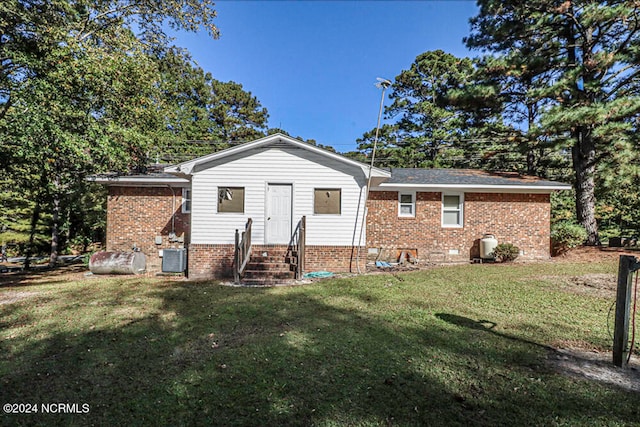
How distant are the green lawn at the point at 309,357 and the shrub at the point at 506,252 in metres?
3.76

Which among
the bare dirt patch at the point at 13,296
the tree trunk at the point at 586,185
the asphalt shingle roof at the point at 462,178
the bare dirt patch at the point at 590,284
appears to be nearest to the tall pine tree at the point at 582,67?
the tree trunk at the point at 586,185

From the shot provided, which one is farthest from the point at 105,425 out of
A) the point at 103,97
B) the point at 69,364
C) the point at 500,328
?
the point at 103,97

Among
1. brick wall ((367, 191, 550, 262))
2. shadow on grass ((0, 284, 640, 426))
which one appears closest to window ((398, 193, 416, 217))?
brick wall ((367, 191, 550, 262))

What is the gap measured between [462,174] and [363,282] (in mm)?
7896

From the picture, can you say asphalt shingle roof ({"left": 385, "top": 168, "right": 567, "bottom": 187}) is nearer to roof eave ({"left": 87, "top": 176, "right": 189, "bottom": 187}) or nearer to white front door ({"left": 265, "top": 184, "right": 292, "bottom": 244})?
white front door ({"left": 265, "top": 184, "right": 292, "bottom": 244})

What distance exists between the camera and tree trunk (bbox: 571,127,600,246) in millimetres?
12242

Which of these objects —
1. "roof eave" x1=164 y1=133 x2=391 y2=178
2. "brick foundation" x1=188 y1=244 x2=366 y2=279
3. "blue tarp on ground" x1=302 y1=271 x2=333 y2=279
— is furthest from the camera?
"brick foundation" x1=188 y1=244 x2=366 y2=279

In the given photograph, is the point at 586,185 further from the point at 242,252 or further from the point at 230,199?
the point at 230,199

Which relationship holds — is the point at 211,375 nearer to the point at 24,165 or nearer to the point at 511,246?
the point at 24,165

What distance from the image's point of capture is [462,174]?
12.6 metres

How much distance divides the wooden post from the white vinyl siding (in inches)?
254

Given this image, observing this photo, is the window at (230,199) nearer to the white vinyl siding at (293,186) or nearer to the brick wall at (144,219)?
the white vinyl siding at (293,186)

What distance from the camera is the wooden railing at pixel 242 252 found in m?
8.05

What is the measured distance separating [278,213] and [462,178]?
7.77 meters
